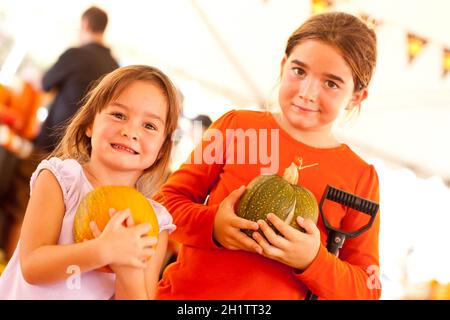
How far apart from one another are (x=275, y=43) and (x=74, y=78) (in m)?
2.22

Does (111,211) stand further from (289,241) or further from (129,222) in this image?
(289,241)

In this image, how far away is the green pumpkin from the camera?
0.71 meters

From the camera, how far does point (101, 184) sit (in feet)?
2.38

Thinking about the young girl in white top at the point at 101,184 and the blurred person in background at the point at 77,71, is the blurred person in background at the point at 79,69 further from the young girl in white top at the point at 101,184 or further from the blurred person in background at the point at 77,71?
the young girl in white top at the point at 101,184

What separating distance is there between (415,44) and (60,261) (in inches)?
70.8

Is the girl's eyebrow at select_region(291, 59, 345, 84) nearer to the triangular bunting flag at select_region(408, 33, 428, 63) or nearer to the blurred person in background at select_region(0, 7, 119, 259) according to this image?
the blurred person in background at select_region(0, 7, 119, 259)

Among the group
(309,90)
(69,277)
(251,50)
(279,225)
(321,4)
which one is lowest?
(69,277)

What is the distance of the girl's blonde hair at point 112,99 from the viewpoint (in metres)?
0.74

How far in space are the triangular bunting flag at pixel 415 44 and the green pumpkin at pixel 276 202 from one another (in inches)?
61.5

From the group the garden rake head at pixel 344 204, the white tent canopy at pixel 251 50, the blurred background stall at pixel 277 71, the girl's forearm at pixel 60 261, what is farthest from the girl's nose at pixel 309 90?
the white tent canopy at pixel 251 50

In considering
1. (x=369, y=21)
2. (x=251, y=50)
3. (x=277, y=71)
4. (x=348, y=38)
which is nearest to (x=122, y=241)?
(x=348, y=38)

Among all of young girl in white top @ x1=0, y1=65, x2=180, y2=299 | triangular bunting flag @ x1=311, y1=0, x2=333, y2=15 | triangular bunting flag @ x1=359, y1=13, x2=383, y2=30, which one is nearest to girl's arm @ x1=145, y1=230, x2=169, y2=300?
young girl in white top @ x1=0, y1=65, x2=180, y2=299
